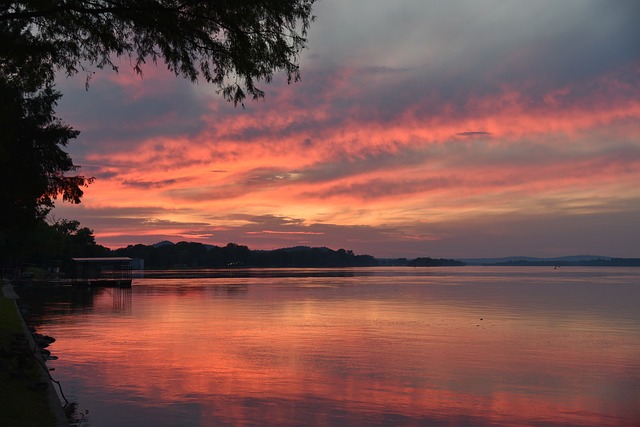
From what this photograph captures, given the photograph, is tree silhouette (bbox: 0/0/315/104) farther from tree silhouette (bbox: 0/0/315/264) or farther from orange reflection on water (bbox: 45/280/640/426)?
orange reflection on water (bbox: 45/280/640/426)

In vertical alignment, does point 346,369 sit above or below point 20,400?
below

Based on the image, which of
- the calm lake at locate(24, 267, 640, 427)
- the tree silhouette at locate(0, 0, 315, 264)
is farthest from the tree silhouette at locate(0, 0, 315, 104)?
the calm lake at locate(24, 267, 640, 427)

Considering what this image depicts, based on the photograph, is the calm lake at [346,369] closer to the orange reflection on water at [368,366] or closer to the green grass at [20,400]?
the orange reflection on water at [368,366]

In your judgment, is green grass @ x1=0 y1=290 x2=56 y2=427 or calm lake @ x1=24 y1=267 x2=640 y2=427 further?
calm lake @ x1=24 y1=267 x2=640 y2=427

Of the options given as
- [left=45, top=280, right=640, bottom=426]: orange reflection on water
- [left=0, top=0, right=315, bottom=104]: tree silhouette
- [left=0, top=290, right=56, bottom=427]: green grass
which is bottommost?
[left=45, top=280, right=640, bottom=426]: orange reflection on water

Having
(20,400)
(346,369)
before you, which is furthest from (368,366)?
(20,400)

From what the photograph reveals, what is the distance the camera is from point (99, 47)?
1534cm

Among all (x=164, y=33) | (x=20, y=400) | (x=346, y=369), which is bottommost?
(x=346, y=369)

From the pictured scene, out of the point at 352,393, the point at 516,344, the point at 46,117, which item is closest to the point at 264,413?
the point at 352,393

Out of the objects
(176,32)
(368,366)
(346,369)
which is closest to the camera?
(176,32)

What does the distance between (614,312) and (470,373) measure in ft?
132

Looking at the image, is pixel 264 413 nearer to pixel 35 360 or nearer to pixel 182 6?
pixel 35 360

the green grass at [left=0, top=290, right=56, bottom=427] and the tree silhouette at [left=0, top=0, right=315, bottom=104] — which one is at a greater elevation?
the tree silhouette at [left=0, top=0, right=315, bottom=104]

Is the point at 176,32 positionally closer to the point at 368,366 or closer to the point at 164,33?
the point at 164,33
